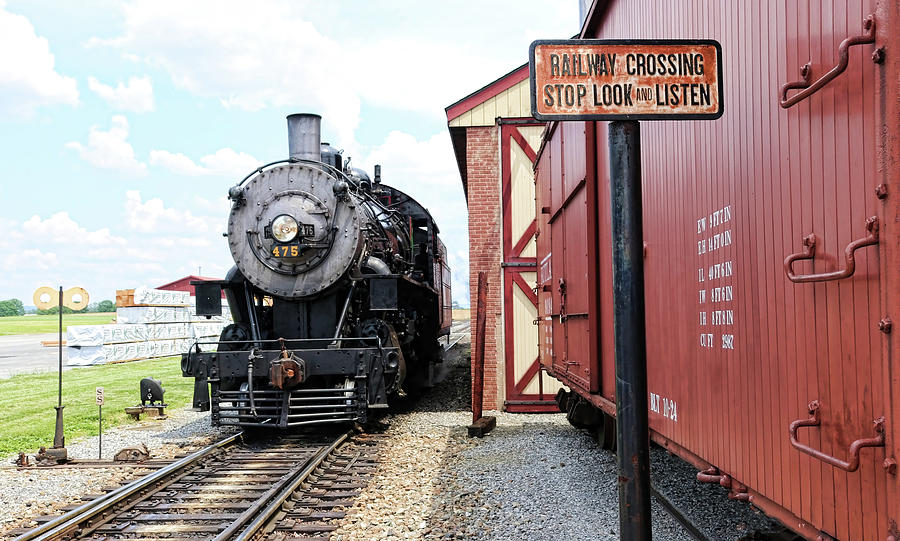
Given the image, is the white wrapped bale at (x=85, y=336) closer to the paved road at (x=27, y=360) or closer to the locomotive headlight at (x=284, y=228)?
the paved road at (x=27, y=360)

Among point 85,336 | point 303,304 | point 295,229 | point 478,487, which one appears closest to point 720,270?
point 478,487

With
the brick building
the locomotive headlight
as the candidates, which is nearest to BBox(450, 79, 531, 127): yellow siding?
the brick building

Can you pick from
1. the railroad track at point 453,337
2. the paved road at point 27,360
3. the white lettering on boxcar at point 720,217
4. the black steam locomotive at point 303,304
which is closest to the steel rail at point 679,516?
the white lettering on boxcar at point 720,217

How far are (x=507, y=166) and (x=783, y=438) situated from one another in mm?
9571

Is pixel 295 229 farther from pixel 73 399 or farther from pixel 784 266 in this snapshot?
pixel 784 266

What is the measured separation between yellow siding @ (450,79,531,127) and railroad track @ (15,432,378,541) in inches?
231

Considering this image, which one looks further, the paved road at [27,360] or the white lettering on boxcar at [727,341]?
the paved road at [27,360]

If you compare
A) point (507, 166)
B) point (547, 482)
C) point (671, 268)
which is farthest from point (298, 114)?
point (671, 268)

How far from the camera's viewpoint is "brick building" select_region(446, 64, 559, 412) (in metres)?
11.9

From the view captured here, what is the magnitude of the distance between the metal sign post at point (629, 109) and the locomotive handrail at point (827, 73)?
0.23 meters

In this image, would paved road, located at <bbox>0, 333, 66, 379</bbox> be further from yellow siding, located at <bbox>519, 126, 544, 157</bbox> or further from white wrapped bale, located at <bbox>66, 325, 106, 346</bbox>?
yellow siding, located at <bbox>519, 126, 544, 157</bbox>

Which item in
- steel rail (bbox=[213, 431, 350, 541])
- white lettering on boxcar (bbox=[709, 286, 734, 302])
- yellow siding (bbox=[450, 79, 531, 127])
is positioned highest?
yellow siding (bbox=[450, 79, 531, 127])

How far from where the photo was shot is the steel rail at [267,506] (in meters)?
5.30

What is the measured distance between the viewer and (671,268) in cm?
434
